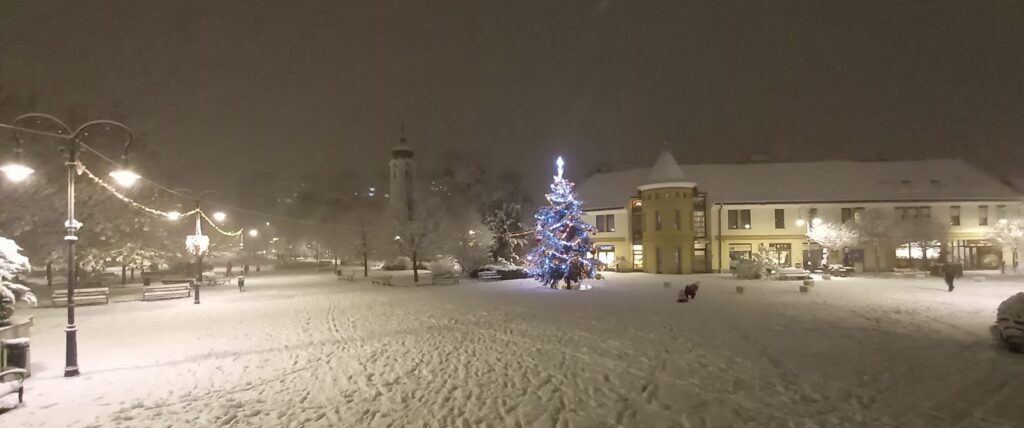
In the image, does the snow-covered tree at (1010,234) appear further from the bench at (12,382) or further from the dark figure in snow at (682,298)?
the bench at (12,382)

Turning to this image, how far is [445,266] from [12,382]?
33.3 m

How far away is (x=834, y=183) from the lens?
44500 millimetres

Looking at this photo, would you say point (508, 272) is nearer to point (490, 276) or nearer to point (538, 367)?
point (490, 276)

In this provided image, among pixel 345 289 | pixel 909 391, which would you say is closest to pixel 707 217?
pixel 345 289

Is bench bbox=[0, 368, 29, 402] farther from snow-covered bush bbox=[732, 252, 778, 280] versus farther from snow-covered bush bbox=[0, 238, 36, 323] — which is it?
snow-covered bush bbox=[732, 252, 778, 280]

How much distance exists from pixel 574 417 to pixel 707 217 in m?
38.4

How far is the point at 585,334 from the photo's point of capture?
14.3 metres

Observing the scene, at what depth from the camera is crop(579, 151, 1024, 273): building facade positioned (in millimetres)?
40750

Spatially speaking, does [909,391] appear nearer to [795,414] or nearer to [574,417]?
[795,414]

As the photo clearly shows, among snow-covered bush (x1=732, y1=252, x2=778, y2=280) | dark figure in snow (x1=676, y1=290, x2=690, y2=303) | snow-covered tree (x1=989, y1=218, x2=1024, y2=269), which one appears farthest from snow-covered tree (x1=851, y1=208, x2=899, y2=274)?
dark figure in snow (x1=676, y1=290, x2=690, y2=303)

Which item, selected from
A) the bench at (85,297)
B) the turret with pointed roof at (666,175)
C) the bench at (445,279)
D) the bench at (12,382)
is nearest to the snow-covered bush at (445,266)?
the bench at (445,279)

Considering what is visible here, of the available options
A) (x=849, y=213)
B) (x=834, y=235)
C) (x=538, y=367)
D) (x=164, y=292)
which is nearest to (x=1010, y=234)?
(x=849, y=213)

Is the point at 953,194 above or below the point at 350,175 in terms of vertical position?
below

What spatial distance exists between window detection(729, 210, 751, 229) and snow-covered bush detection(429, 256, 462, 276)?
2351 centimetres
